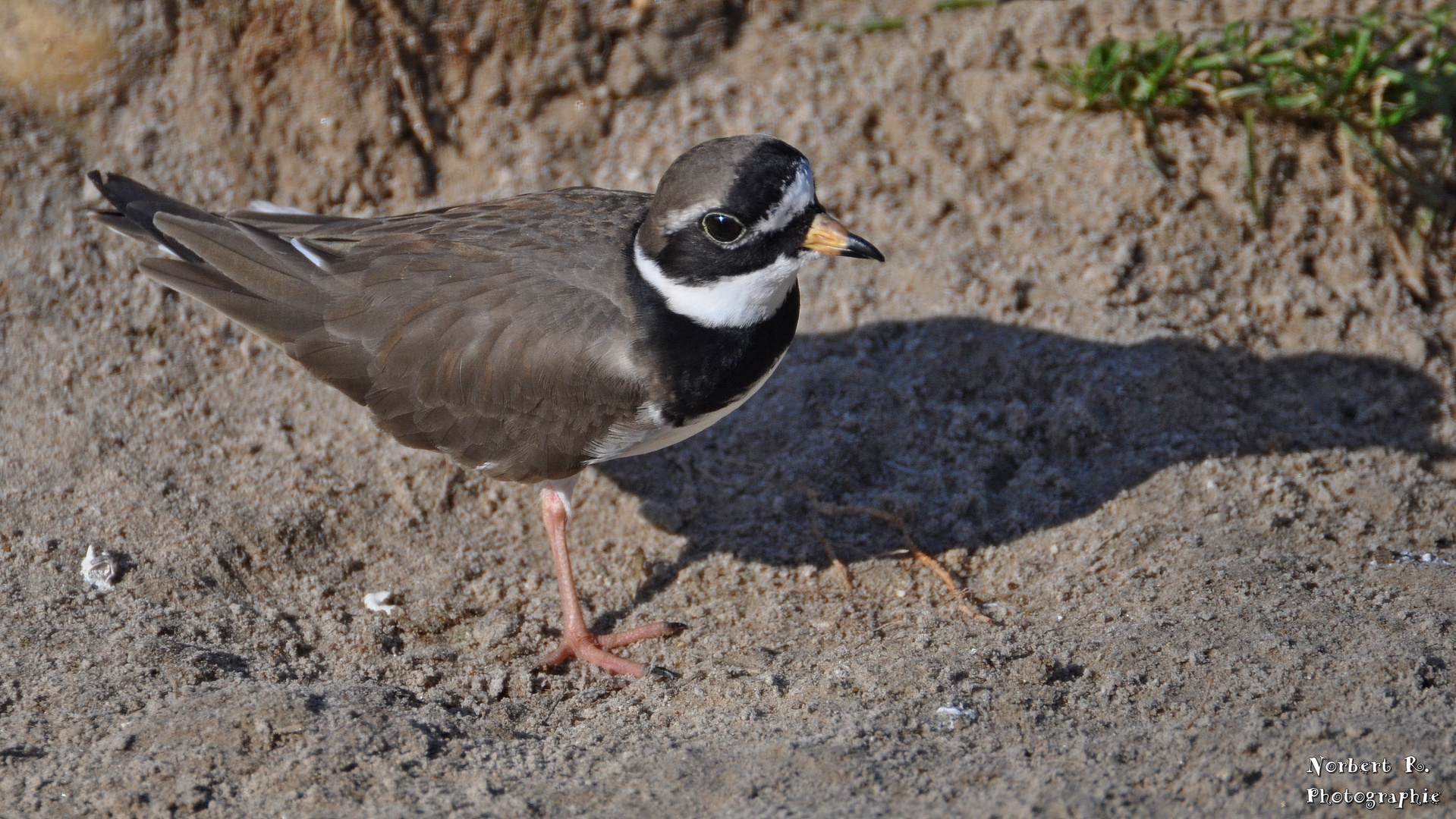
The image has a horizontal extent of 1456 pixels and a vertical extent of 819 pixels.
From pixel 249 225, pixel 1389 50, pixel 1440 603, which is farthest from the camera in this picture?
pixel 1389 50

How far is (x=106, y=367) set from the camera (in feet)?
18.2

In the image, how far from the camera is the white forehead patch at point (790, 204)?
4.11 m

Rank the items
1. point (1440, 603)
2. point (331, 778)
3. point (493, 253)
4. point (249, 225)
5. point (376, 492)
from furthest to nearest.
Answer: point (376, 492), point (249, 225), point (493, 253), point (1440, 603), point (331, 778)

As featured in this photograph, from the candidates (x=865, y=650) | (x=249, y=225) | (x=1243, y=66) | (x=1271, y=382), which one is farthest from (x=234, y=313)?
(x=1243, y=66)

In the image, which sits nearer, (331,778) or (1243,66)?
(331,778)

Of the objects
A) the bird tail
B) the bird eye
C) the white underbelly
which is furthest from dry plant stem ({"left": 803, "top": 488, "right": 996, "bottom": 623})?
the bird tail

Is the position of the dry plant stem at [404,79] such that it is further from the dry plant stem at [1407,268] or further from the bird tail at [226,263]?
the dry plant stem at [1407,268]

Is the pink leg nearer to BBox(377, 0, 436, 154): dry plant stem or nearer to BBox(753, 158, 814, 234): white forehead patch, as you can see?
BBox(753, 158, 814, 234): white forehead patch

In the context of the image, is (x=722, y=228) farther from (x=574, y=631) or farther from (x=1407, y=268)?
(x=1407, y=268)

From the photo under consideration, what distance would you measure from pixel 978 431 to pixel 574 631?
2144 mm

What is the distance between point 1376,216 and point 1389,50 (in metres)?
0.85

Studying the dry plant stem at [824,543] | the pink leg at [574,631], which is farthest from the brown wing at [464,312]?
the dry plant stem at [824,543]

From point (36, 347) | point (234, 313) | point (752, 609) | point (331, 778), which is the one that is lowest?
point (752, 609)

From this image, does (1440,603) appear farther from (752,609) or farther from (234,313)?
(234,313)
